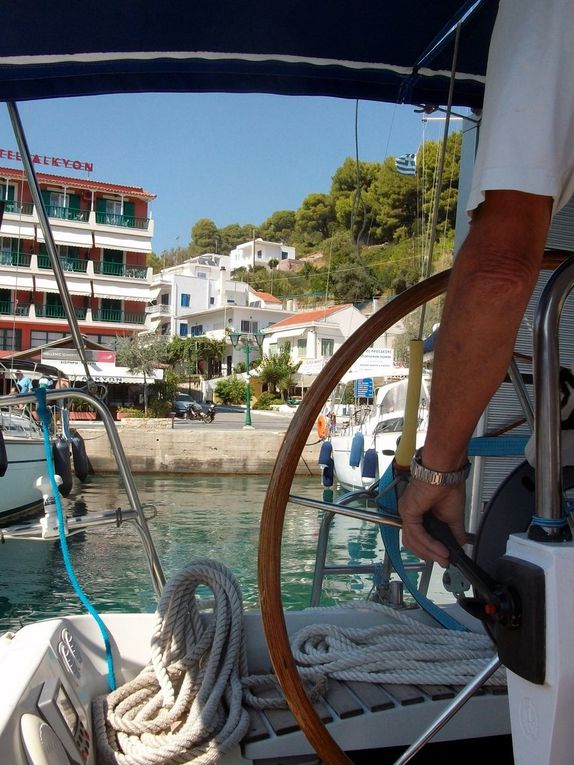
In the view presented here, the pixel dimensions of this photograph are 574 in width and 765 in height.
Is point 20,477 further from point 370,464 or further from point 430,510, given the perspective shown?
point 430,510

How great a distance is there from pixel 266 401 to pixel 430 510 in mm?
43231

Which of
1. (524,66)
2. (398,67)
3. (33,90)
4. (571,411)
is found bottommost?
(571,411)

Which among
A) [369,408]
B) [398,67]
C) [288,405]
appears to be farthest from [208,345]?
[398,67]

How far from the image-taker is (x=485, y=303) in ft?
2.63

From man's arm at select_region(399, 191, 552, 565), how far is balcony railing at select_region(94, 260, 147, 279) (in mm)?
31134

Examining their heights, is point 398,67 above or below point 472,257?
above

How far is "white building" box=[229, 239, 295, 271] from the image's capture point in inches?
3548

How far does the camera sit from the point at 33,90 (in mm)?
1967

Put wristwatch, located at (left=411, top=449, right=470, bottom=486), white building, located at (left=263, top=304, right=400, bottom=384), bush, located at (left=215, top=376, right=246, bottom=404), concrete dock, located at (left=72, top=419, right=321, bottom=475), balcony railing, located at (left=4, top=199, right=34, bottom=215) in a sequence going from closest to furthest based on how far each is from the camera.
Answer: wristwatch, located at (left=411, top=449, right=470, bottom=486)
balcony railing, located at (left=4, top=199, right=34, bottom=215)
concrete dock, located at (left=72, top=419, right=321, bottom=475)
bush, located at (left=215, top=376, right=246, bottom=404)
white building, located at (left=263, top=304, right=400, bottom=384)

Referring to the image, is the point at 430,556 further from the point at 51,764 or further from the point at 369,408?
the point at 369,408

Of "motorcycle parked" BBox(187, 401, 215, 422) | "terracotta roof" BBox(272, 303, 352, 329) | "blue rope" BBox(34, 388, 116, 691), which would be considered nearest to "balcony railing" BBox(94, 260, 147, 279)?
A: "motorcycle parked" BBox(187, 401, 215, 422)

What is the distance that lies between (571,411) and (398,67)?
5.17ft

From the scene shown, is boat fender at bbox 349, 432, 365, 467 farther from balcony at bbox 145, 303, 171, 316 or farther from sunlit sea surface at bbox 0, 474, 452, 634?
balcony at bbox 145, 303, 171, 316

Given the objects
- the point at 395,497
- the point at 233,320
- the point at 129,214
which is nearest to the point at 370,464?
the point at 395,497
